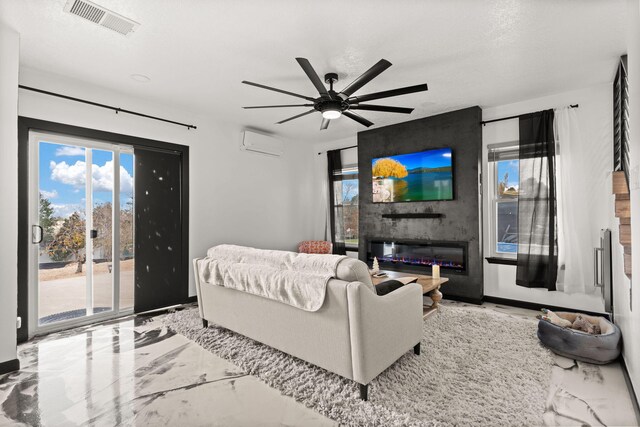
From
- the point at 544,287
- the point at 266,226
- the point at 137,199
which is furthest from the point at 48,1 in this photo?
the point at 544,287

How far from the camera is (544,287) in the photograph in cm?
366

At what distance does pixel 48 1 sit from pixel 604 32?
13.2 feet

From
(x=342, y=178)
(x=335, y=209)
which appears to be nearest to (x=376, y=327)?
(x=335, y=209)

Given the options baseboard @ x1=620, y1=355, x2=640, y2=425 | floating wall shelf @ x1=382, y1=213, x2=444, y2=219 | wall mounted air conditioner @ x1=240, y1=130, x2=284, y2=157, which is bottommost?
baseboard @ x1=620, y1=355, x2=640, y2=425

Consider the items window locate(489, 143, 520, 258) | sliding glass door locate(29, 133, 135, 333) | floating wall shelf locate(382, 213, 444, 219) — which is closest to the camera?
sliding glass door locate(29, 133, 135, 333)

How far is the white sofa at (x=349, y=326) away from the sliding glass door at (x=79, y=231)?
2108 mm

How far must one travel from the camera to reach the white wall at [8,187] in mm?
2316

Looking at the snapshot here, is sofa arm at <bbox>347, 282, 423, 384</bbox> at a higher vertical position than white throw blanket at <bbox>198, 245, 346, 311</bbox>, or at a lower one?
lower

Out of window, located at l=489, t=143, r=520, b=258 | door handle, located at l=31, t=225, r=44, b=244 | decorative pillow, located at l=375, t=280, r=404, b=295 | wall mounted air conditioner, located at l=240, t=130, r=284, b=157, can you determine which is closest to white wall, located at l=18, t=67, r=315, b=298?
wall mounted air conditioner, located at l=240, t=130, r=284, b=157

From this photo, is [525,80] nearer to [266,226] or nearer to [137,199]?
[266,226]

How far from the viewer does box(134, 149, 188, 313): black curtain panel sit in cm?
379

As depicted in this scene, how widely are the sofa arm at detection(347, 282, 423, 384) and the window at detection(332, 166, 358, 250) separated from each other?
10.8 feet

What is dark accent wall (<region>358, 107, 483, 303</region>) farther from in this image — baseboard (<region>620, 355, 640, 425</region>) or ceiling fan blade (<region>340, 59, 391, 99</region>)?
ceiling fan blade (<region>340, 59, 391, 99</region>)

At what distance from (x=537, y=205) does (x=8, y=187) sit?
5.09 metres
